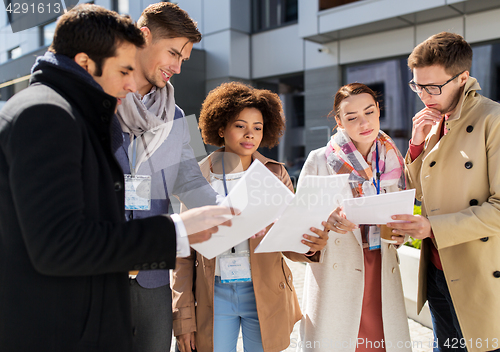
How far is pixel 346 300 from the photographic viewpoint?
235 centimetres

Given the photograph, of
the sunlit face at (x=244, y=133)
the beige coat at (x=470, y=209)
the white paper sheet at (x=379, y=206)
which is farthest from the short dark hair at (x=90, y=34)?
the beige coat at (x=470, y=209)

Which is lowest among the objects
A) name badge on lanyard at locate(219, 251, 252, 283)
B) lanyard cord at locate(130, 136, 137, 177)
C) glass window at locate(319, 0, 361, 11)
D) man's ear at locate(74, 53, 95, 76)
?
name badge on lanyard at locate(219, 251, 252, 283)

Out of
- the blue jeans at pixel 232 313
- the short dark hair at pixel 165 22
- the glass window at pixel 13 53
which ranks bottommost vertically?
the blue jeans at pixel 232 313

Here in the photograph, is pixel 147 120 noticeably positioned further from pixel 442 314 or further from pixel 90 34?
pixel 442 314

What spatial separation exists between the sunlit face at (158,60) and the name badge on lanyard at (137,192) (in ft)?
1.79

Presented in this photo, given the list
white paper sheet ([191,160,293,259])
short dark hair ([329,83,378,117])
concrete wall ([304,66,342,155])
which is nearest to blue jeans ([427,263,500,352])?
short dark hair ([329,83,378,117])

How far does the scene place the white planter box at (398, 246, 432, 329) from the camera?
392 cm

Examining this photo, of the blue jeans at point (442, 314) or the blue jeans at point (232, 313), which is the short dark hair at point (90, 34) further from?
the blue jeans at point (442, 314)

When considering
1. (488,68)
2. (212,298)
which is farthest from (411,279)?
(488,68)

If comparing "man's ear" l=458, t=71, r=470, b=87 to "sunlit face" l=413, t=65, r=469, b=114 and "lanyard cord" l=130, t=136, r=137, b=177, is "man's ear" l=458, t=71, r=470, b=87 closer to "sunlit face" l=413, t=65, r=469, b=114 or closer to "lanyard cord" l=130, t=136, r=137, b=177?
"sunlit face" l=413, t=65, r=469, b=114

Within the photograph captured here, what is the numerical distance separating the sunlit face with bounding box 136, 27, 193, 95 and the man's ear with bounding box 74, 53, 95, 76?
78 cm

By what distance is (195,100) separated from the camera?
1083 centimetres

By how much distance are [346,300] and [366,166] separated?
854 millimetres

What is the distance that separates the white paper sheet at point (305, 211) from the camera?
160 centimetres
